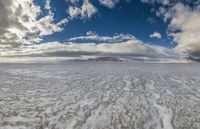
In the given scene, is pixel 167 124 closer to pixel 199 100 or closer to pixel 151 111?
pixel 151 111

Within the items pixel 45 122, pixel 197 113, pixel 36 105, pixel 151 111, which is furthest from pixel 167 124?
pixel 36 105

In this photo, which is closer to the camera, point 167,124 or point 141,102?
point 167,124

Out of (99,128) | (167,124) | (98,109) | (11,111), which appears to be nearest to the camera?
(99,128)

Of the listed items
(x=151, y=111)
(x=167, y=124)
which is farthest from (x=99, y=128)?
(x=151, y=111)

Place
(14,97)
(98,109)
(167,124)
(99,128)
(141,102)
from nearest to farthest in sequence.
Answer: (99,128)
(167,124)
(98,109)
(141,102)
(14,97)

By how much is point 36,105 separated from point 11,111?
2079 millimetres

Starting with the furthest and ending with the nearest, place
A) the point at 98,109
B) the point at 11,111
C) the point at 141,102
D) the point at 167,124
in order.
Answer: the point at 141,102, the point at 98,109, the point at 11,111, the point at 167,124

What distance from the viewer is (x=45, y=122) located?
11.2m

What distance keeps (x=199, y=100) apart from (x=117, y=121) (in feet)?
31.1

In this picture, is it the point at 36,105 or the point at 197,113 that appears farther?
the point at 36,105

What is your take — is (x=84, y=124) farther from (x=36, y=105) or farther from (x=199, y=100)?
(x=199, y=100)

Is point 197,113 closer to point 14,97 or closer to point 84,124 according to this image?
point 84,124

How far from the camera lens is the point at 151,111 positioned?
13.9 metres

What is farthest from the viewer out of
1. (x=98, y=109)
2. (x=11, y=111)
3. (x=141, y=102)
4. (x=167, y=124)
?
(x=141, y=102)
